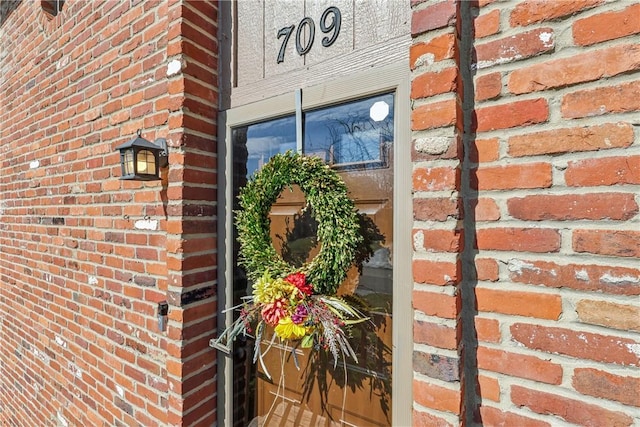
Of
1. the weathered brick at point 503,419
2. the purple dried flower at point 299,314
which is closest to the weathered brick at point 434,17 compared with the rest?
the purple dried flower at point 299,314

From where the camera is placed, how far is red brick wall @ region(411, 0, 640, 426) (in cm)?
78

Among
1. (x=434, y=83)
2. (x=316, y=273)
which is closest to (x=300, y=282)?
(x=316, y=273)

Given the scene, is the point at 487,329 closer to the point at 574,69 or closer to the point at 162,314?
the point at 574,69

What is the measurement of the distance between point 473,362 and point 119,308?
6.03ft

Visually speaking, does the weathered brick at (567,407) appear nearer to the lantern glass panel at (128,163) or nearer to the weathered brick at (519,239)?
the weathered brick at (519,239)

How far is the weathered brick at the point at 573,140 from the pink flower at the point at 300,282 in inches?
31.2

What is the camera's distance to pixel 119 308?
6.12 ft

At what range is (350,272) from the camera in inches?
52.0

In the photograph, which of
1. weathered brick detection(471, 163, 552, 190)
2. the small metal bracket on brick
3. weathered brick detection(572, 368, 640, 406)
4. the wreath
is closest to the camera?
weathered brick detection(572, 368, 640, 406)

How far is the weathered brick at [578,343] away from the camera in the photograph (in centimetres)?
77

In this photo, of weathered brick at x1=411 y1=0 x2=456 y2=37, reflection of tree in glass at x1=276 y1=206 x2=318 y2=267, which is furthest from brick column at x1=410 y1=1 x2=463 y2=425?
reflection of tree in glass at x1=276 y1=206 x2=318 y2=267

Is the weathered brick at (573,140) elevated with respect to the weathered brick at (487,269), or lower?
elevated

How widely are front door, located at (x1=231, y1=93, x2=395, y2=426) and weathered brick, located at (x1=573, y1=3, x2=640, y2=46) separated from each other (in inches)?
21.1

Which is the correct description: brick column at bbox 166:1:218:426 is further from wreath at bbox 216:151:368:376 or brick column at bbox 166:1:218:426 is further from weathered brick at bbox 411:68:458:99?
weathered brick at bbox 411:68:458:99
